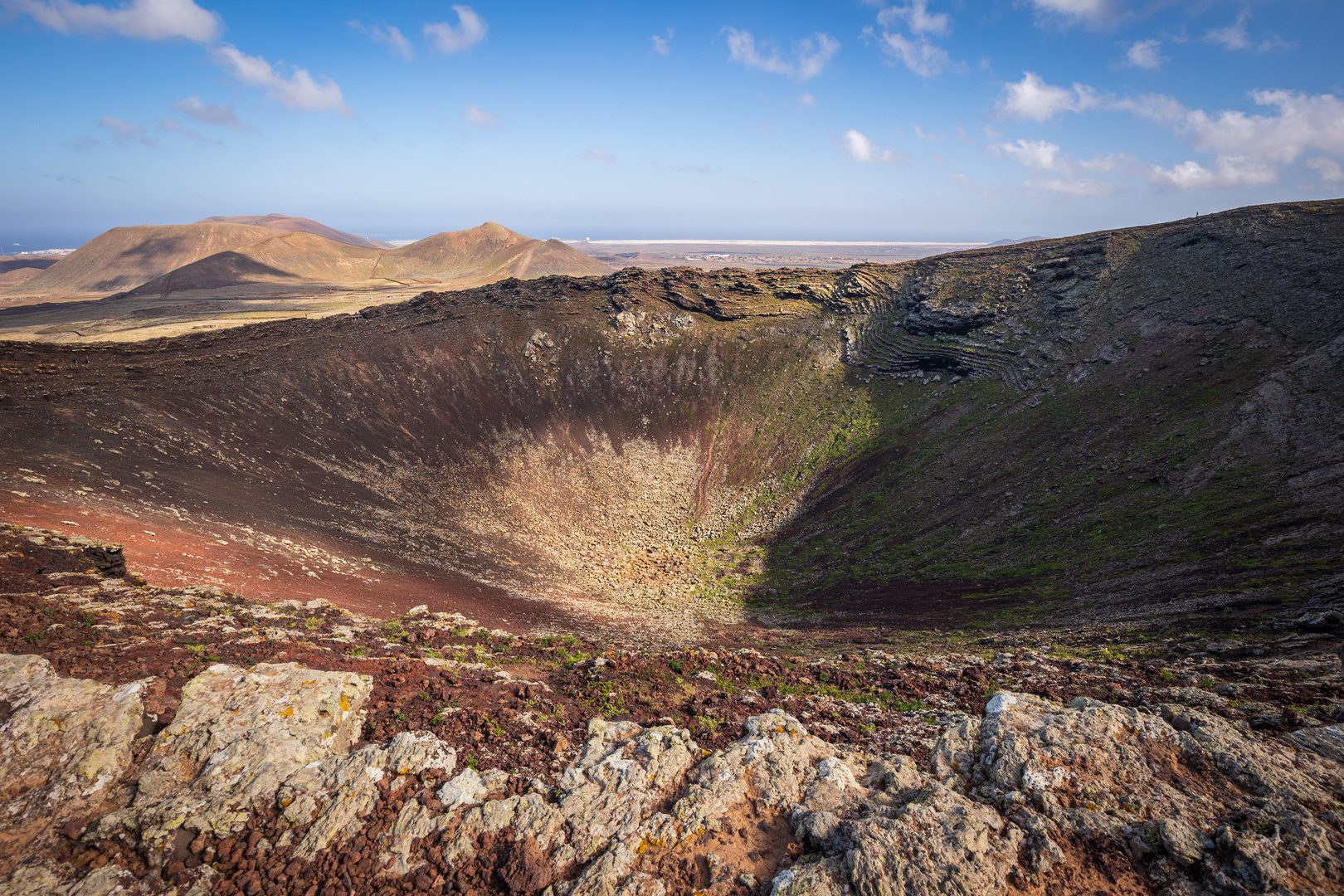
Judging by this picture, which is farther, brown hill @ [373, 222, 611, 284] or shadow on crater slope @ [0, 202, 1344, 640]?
brown hill @ [373, 222, 611, 284]

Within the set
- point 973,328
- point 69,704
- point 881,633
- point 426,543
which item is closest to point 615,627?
point 881,633

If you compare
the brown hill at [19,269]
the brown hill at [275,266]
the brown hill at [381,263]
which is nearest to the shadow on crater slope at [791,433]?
the brown hill at [381,263]

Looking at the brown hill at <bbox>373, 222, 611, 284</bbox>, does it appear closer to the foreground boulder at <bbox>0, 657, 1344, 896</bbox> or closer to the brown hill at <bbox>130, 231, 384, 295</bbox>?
the brown hill at <bbox>130, 231, 384, 295</bbox>

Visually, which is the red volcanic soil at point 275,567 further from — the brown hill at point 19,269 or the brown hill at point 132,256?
the brown hill at point 19,269

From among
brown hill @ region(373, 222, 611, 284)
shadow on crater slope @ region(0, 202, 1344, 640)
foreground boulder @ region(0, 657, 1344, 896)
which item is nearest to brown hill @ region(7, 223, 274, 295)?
brown hill @ region(373, 222, 611, 284)

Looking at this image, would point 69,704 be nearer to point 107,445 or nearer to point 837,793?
point 837,793
